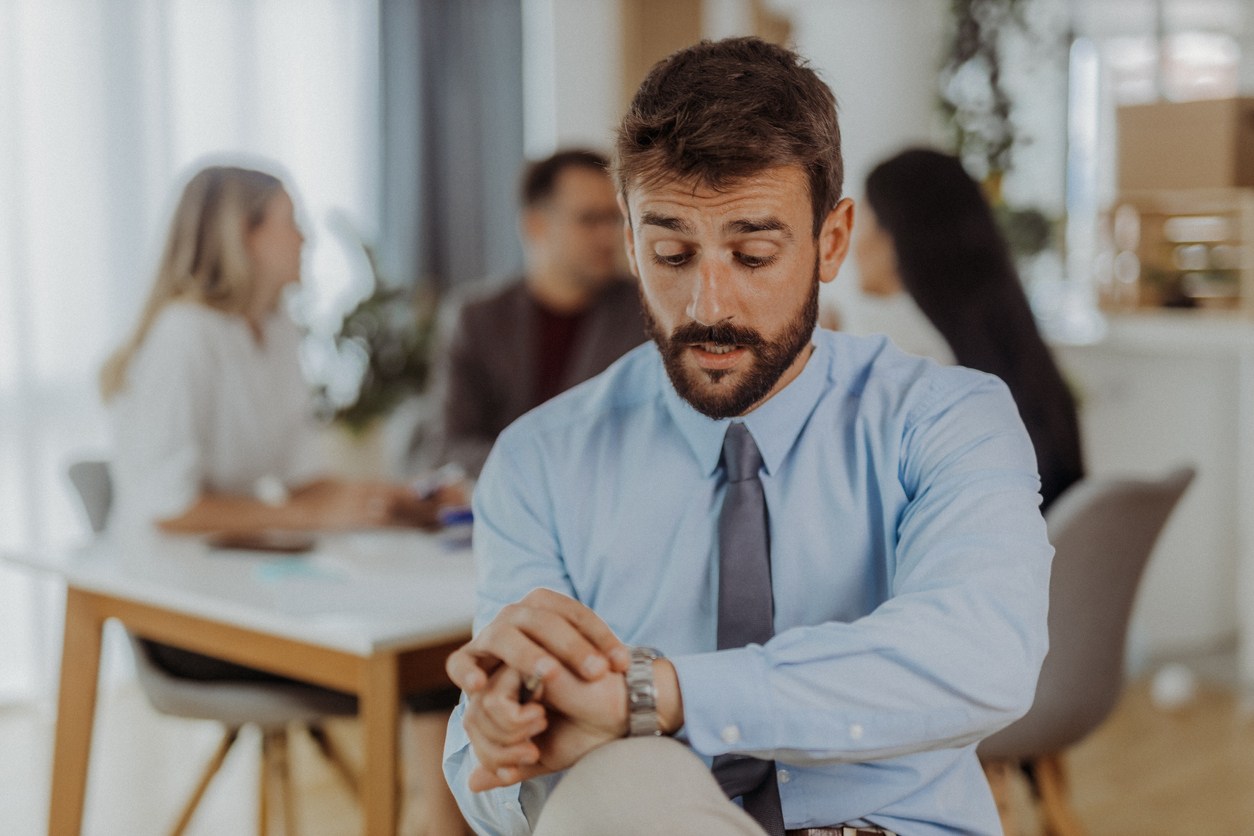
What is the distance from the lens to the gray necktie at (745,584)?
1309 millimetres

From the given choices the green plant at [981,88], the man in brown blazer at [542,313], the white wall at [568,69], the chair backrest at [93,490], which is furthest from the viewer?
the white wall at [568,69]

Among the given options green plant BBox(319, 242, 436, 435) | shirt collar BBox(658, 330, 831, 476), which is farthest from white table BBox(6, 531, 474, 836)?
green plant BBox(319, 242, 436, 435)

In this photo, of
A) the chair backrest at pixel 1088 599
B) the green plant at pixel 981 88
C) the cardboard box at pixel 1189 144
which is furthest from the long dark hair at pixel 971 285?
the green plant at pixel 981 88

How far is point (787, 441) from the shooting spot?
142cm

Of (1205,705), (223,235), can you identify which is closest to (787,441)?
(223,235)

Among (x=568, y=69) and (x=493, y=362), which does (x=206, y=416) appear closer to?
(x=493, y=362)

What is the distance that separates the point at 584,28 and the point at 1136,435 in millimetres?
2568

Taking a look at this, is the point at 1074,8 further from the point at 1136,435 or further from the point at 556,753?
the point at 556,753

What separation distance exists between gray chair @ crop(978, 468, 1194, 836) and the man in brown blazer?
161 cm

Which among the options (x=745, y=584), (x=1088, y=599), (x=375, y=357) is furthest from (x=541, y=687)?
(x=375, y=357)

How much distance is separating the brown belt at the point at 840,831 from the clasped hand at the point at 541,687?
277mm

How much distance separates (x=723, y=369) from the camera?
4.31 ft

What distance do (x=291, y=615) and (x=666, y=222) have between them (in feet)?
3.00

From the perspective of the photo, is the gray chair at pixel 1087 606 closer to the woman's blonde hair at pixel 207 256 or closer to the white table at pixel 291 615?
the white table at pixel 291 615
